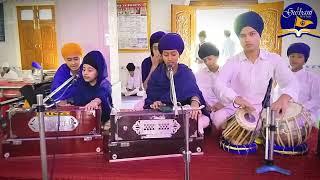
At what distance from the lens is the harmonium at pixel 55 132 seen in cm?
263

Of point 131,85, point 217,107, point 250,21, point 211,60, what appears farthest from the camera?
point 131,85

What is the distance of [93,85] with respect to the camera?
3195 mm

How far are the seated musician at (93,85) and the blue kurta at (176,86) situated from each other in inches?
18.0

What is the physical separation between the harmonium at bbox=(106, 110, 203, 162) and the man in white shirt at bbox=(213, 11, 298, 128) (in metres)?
0.57

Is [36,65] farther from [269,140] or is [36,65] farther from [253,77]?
[269,140]

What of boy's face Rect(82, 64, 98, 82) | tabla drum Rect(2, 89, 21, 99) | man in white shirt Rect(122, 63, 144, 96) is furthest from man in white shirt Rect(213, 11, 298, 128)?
man in white shirt Rect(122, 63, 144, 96)

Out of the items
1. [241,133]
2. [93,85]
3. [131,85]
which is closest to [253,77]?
[241,133]

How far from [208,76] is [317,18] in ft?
5.78

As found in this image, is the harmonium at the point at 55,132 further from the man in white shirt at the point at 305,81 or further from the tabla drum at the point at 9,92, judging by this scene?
the tabla drum at the point at 9,92

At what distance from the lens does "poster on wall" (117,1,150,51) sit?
266 inches

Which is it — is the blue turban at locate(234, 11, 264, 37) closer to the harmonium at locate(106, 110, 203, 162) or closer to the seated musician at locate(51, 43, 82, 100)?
the harmonium at locate(106, 110, 203, 162)

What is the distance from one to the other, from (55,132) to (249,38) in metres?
1.93

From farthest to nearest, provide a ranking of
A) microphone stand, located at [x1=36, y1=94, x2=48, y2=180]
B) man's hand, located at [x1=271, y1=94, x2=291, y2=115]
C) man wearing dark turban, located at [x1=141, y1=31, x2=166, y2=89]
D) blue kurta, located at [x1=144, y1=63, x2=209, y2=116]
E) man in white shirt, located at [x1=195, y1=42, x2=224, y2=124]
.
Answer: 1. man in white shirt, located at [x1=195, y1=42, x2=224, y2=124]
2. man wearing dark turban, located at [x1=141, y1=31, x2=166, y2=89]
3. blue kurta, located at [x1=144, y1=63, x2=209, y2=116]
4. man's hand, located at [x1=271, y1=94, x2=291, y2=115]
5. microphone stand, located at [x1=36, y1=94, x2=48, y2=180]

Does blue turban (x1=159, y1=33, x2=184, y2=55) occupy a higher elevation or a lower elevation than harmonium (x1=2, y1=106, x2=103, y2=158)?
higher
